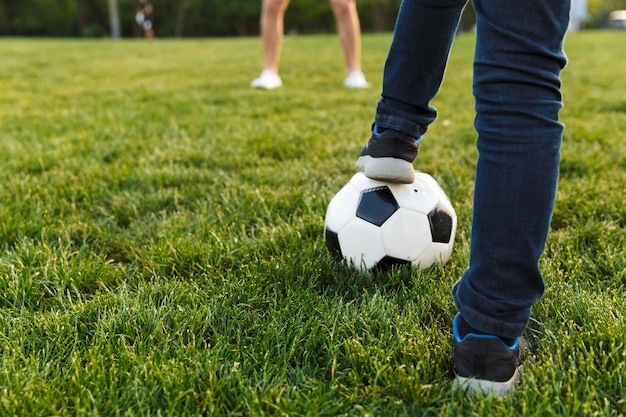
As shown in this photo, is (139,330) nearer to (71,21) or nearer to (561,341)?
(561,341)

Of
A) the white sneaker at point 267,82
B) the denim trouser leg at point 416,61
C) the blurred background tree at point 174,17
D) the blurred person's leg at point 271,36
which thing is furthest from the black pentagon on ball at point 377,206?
the blurred background tree at point 174,17

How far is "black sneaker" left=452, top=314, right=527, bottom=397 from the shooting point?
1205mm

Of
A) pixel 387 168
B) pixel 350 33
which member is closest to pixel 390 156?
pixel 387 168

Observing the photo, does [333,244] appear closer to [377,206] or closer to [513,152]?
[377,206]

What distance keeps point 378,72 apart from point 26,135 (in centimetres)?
508

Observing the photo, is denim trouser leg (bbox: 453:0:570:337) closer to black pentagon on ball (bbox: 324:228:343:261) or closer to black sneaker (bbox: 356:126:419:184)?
black sneaker (bbox: 356:126:419:184)

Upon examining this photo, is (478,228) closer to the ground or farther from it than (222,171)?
farther from it

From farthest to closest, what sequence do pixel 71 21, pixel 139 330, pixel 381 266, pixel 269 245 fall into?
pixel 71 21, pixel 269 245, pixel 381 266, pixel 139 330

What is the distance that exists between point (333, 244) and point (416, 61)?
2.32ft

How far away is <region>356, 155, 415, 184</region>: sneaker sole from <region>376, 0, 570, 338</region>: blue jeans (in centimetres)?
49

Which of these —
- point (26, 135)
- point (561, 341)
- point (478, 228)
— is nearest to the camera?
point (478, 228)

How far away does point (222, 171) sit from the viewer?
3.01 metres

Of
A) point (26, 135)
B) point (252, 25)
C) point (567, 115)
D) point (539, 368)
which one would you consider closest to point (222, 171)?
point (26, 135)

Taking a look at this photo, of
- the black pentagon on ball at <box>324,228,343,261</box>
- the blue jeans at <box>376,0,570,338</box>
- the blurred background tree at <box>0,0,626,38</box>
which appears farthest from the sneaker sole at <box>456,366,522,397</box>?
the blurred background tree at <box>0,0,626,38</box>
